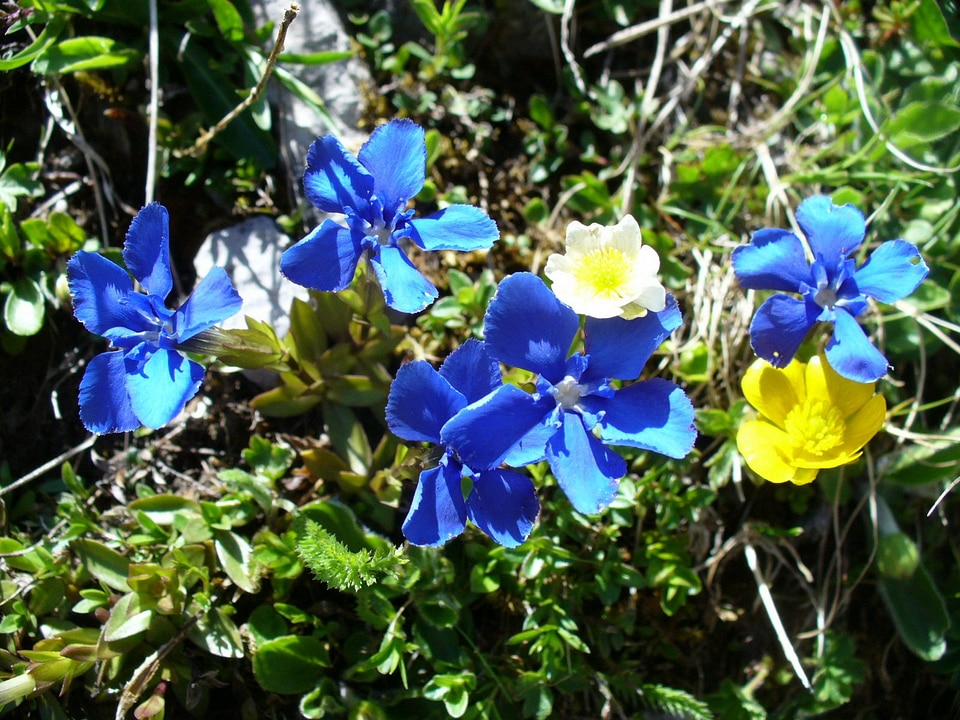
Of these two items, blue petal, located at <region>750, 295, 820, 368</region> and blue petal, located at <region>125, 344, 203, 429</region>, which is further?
blue petal, located at <region>750, 295, 820, 368</region>

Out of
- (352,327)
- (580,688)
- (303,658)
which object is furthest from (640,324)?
(303,658)

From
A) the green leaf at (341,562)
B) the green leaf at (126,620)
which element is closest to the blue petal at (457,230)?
the green leaf at (341,562)

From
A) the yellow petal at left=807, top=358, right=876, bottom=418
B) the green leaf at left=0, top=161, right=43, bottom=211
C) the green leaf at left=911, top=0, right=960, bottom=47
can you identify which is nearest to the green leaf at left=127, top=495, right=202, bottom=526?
the green leaf at left=0, top=161, right=43, bottom=211

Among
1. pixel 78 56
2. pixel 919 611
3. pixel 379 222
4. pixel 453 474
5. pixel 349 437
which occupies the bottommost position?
pixel 919 611

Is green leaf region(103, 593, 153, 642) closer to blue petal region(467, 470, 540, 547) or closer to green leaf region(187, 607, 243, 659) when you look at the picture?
green leaf region(187, 607, 243, 659)

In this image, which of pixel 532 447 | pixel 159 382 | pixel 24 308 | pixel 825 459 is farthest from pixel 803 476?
pixel 24 308

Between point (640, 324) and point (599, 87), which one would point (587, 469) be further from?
point (599, 87)

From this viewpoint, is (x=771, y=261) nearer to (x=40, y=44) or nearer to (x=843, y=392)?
(x=843, y=392)

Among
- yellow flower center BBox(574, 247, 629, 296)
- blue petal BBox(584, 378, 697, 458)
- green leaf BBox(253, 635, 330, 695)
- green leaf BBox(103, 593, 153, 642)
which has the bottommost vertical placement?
green leaf BBox(253, 635, 330, 695)
